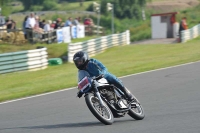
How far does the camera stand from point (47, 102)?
512 inches

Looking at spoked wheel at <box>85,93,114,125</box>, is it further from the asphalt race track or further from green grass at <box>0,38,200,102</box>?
green grass at <box>0,38,200,102</box>

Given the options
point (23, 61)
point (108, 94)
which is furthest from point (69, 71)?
point (108, 94)

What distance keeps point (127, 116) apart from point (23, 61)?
41.1 feet

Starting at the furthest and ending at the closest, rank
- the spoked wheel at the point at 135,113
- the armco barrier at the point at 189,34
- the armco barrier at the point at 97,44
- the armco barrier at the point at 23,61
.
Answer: the armco barrier at the point at 189,34 < the armco barrier at the point at 97,44 < the armco barrier at the point at 23,61 < the spoked wheel at the point at 135,113

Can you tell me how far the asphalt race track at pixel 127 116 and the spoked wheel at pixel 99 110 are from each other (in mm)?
130

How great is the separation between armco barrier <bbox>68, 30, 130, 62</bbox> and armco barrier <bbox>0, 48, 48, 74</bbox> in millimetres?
2094

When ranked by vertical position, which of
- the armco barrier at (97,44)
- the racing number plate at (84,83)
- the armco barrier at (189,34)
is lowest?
the armco barrier at (189,34)

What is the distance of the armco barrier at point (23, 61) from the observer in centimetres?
2131

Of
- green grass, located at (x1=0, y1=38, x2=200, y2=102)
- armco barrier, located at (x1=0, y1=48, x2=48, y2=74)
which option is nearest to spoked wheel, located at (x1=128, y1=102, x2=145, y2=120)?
green grass, located at (x1=0, y1=38, x2=200, y2=102)

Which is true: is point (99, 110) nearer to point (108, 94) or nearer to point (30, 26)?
point (108, 94)

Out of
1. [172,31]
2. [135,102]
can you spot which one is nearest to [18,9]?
[172,31]

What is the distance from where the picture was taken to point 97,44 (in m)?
29.9

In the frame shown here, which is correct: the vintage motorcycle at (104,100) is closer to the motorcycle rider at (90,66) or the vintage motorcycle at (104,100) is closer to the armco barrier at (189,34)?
the motorcycle rider at (90,66)

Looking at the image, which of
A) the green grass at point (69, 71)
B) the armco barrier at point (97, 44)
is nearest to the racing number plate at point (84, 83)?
the green grass at point (69, 71)
